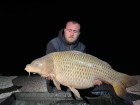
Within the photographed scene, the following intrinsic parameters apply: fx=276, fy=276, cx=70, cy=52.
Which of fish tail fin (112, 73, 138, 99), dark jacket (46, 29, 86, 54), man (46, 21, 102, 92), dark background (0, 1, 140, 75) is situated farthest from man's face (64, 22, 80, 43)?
dark background (0, 1, 140, 75)

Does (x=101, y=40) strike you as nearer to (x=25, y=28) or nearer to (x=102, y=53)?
(x=102, y=53)

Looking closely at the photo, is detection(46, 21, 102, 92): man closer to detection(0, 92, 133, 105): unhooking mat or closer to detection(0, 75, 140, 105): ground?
detection(0, 92, 133, 105): unhooking mat

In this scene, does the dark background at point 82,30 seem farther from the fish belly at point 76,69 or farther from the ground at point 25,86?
the fish belly at point 76,69

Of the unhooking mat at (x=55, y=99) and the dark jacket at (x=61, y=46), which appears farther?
the dark jacket at (x=61, y=46)

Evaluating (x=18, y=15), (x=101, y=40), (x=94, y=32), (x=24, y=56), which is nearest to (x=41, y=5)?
(x=18, y=15)

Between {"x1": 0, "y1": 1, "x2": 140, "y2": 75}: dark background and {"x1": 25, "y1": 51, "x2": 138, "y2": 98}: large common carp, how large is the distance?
3.95 m

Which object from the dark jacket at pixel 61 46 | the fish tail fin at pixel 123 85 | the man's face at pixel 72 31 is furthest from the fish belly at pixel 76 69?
the dark jacket at pixel 61 46

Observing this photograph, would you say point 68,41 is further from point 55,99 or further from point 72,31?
point 55,99

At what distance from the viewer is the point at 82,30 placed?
1412cm

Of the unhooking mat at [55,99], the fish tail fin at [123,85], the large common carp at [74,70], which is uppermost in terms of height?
the large common carp at [74,70]

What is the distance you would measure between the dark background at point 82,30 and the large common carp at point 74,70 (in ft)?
13.0

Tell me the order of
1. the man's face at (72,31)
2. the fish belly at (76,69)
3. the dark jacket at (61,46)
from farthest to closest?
the dark jacket at (61,46) → the man's face at (72,31) → the fish belly at (76,69)

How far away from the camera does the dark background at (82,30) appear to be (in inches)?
369

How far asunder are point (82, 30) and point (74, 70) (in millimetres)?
11716
